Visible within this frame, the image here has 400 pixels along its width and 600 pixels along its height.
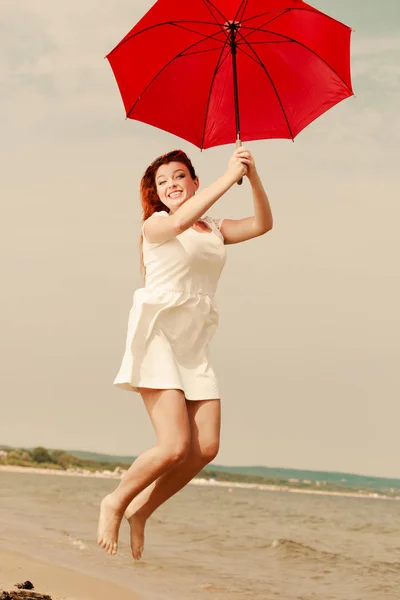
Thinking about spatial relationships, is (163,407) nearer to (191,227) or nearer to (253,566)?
(191,227)

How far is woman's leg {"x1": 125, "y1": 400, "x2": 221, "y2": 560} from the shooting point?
16.2ft

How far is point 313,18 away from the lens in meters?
5.32

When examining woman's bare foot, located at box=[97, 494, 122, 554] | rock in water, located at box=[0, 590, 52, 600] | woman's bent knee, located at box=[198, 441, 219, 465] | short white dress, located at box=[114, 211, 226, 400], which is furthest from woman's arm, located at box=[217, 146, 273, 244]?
rock in water, located at box=[0, 590, 52, 600]

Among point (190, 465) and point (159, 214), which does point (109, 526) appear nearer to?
point (190, 465)

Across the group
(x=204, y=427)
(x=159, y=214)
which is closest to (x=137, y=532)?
(x=204, y=427)

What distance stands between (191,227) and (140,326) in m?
0.66

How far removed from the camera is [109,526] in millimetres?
4949

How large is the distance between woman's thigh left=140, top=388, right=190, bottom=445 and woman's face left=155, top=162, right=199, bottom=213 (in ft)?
3.62

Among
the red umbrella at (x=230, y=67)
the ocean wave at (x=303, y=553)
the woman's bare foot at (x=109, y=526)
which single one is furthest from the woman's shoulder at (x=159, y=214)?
the ocean wave at (x=303, y=553)

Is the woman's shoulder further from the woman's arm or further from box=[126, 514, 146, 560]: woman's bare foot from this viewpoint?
box=[126, 514, 146, 560]: woman's bare foot

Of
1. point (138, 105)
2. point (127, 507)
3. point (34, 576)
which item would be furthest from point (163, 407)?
point (34, 576)

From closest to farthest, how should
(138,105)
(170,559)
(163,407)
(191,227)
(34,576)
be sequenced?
(163,407) → (191,227) → (138,105) → (34,576) → (170,559)

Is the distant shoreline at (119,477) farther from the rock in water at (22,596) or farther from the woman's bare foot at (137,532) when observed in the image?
the woman's bare foot at (137,532)

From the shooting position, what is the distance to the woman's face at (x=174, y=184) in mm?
5148
